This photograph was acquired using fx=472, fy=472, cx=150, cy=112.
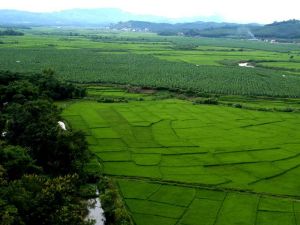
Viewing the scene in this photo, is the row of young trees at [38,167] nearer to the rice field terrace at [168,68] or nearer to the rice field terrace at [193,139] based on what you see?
the rice field terrace at [193,139]

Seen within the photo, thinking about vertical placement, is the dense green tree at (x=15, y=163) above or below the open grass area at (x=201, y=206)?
above

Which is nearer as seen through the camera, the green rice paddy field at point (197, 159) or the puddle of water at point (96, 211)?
the puddle of water at point (96, 211)

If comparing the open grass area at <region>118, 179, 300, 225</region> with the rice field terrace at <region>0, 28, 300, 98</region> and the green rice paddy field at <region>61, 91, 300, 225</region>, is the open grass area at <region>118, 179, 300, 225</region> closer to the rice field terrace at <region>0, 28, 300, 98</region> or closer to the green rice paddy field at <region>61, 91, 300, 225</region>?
the green rice paddy field at <region>61, 91, 300, 225</region>

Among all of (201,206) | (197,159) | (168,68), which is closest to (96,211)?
(201,206)

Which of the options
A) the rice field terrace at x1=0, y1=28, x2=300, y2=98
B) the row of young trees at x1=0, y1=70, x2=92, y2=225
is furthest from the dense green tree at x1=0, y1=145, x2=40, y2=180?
the rice field terrace at x1=0, y1=28, x2=300, y2=98

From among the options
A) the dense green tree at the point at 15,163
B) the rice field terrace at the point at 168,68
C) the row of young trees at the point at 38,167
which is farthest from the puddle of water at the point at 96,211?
the rice field terrace at the point at 168,68

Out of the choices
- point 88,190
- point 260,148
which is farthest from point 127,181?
point 260,148

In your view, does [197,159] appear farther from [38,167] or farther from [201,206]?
[38,167]
